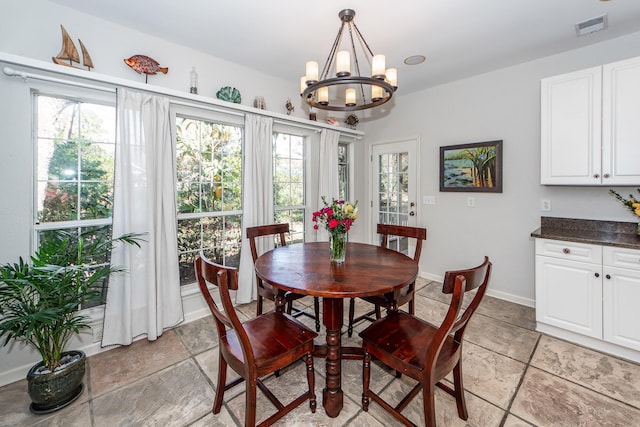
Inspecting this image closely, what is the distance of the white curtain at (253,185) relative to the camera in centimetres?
308

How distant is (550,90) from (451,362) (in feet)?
8.90

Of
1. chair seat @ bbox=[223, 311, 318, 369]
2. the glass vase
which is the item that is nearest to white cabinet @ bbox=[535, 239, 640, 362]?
the glass vase

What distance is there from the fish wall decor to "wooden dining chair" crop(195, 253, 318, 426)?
197cm

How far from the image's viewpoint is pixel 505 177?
3.24m

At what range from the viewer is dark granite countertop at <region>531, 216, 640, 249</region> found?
224 cm

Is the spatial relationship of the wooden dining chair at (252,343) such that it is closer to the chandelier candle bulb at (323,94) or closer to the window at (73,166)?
the window at (73,166)

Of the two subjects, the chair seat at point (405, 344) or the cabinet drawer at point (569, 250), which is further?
the cabinet drawer at point (569, 250)

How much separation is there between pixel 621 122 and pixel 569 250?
1.14 m

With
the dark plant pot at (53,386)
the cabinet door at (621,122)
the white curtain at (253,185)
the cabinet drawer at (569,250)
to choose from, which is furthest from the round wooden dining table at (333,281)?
the cabinet door at (621,122)

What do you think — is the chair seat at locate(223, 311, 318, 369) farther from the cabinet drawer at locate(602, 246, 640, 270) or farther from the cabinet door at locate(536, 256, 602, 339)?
the cabinet drawer at locate(602, 246, 640, 270)

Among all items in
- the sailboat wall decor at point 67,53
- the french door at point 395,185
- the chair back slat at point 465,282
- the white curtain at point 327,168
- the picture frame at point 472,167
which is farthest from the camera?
the french door at point 395,185

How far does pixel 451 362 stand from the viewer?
4.70ft

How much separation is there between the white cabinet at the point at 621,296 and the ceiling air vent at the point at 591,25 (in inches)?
Answer: 73.2

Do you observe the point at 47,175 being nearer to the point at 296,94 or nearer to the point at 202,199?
the point at 202,199
